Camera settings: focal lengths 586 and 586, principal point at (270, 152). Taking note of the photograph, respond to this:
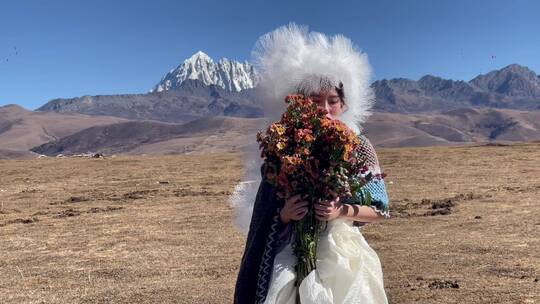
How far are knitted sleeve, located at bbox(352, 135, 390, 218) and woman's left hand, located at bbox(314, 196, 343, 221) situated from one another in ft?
0.74

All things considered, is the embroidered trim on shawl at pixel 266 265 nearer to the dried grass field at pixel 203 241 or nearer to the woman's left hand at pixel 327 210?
the woman's left hand at pixel 327 210

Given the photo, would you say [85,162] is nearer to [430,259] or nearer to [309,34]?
[430,259]

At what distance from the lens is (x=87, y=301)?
24.3ft

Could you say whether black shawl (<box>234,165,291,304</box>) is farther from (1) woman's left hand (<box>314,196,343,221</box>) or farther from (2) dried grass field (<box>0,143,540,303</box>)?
(2) dried grass field (<box>0,143,540,303</box>)

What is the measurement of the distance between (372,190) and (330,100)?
0.64 m

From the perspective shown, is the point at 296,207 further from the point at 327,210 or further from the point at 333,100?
the point at 333,100

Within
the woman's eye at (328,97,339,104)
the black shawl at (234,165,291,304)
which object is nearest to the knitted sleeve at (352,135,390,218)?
the woman's eye at (328,97,339,104)

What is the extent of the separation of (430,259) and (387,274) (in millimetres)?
1115

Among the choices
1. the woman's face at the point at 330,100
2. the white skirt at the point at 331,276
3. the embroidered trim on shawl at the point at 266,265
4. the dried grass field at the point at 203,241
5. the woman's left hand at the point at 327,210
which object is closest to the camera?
the woman's left hand at the point at 327,210

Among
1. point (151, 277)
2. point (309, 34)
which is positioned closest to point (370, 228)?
point (151, 277)

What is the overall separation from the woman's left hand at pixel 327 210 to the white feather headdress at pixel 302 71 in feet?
2.72

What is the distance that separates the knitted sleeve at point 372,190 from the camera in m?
3.27

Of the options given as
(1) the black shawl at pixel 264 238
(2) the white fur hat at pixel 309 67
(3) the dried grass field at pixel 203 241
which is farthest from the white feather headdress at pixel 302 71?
(3) the dried grass field at pixel 203 241

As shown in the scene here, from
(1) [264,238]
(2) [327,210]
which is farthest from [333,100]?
(1) [264,238]
